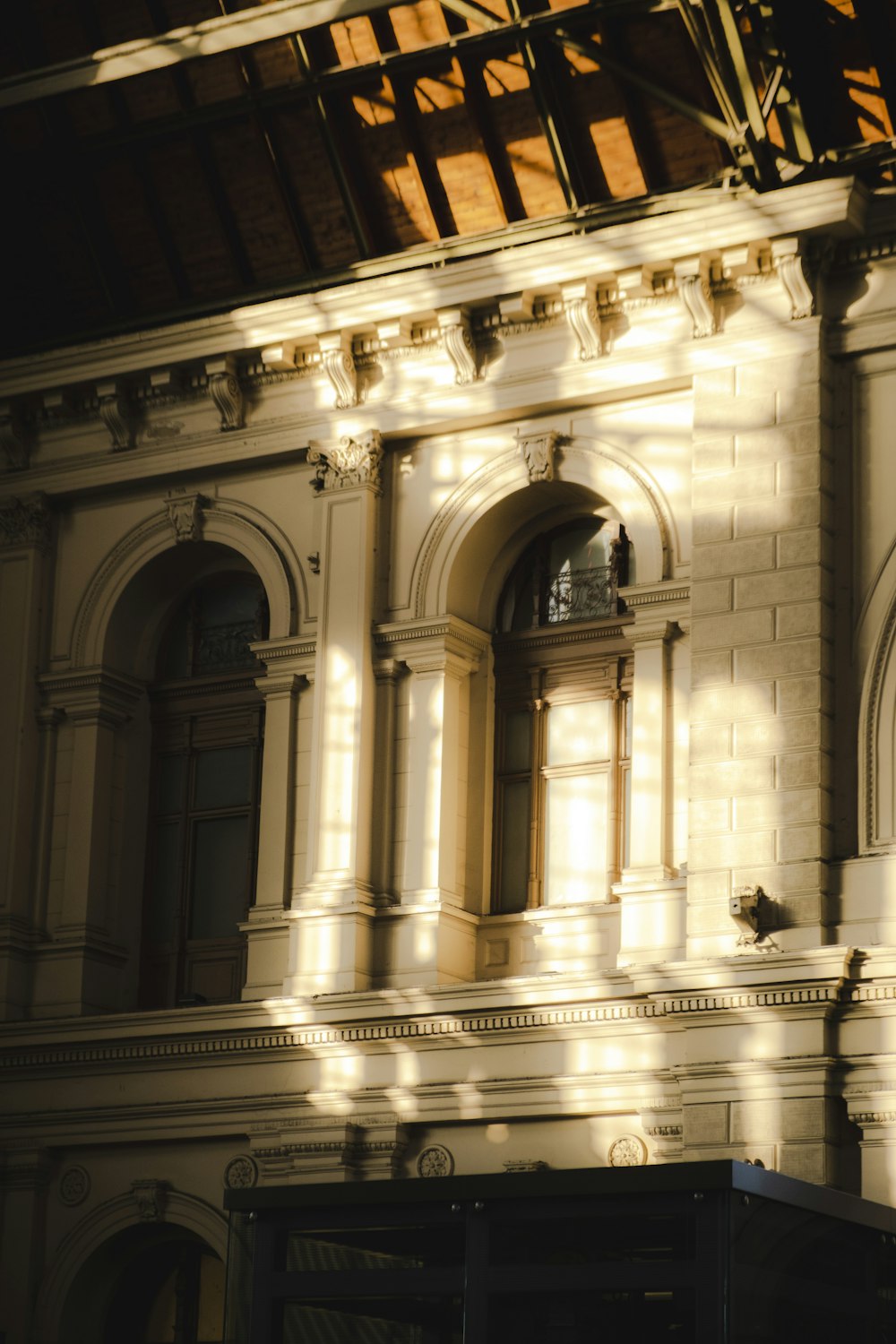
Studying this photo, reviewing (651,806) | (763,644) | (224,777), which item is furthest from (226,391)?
(763,644)

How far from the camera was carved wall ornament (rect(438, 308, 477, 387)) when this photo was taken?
19594 mm

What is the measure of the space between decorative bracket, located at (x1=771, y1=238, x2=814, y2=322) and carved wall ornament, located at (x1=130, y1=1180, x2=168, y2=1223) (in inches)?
345

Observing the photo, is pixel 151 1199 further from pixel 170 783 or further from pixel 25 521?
pixel 25 521

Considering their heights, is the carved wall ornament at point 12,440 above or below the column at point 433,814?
above

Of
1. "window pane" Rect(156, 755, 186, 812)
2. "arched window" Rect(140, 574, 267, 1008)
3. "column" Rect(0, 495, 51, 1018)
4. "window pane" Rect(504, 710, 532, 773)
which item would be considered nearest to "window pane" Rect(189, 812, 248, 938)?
"arched window" Rect(140, 574, 267, 1008)

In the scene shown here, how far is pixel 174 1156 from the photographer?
19562mm

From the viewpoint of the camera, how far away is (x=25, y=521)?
21.6 m

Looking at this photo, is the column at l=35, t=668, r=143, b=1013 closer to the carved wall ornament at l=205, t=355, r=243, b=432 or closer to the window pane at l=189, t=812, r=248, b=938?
the window pane at l=189, t=812, r=248, b=938

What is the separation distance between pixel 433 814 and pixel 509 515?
8.78 ft

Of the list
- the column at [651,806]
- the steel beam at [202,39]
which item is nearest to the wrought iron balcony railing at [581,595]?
the column at [651,806]

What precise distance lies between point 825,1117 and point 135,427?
9.10 metres

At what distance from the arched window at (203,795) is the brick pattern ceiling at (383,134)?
288 cm

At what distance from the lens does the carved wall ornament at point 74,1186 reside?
19906 millimetres

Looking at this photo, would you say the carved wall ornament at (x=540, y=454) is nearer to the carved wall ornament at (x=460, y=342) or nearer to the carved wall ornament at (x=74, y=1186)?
the carved wall ornament at (x=460, y=342)
